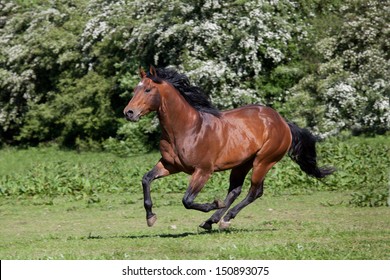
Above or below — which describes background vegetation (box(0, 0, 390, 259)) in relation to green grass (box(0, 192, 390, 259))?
below

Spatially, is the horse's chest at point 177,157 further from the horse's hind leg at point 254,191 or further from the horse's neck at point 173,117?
the horse's hind leg at point 254,191

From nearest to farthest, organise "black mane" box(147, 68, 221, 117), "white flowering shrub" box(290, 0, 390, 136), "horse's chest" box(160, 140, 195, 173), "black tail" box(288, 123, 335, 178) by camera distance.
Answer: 1. "horse's chest" box(160, 140, 195, 173)
2. "black mane" box(147, 68, 221, 117)
3. "black tail" box(288, 123, 335, 178)
4. "white flowering shrub" box(290, 0, 390, 136)

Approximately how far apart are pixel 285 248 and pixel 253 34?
771 inches

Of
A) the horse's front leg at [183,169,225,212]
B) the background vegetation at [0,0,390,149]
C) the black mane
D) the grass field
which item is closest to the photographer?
the grass field

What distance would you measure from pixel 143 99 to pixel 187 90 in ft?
3.64

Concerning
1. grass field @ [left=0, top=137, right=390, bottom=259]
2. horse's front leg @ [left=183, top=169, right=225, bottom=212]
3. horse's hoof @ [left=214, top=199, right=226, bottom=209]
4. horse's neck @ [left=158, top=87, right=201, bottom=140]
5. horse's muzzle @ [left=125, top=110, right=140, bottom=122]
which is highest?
horse's muzzle @ [left=125, top=110, right=140, bottom=122]

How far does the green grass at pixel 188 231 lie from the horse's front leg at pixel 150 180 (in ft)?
0.98

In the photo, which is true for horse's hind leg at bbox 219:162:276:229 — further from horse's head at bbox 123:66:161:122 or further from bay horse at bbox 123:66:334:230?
horse's head at bbox 123:66:161:122

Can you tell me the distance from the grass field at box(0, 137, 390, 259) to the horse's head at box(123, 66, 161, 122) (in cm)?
169

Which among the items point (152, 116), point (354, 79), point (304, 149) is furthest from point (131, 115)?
point (152, 116)

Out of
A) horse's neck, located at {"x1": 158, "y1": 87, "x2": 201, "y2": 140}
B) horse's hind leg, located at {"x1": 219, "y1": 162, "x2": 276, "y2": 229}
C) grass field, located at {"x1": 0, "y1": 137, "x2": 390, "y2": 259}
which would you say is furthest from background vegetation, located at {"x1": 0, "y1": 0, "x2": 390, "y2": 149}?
horse's neck, located at {"x1": 158, "y1": 87, "x2": 201, "y2": 140}

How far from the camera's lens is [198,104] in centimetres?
1398

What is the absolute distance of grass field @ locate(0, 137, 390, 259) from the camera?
12.0 meters
